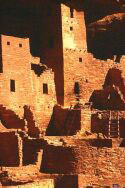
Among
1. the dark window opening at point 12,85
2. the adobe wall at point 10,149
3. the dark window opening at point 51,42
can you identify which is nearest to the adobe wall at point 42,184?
the adobe wall at point 10,149

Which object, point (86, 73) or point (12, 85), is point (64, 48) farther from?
point (12, 85)

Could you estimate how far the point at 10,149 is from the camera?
29734 mm

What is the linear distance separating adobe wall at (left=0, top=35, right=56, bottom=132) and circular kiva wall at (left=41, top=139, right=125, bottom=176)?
296cm

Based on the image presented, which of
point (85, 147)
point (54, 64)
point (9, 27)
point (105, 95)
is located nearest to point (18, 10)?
point (9, 27)

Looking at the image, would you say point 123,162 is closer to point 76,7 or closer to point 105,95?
point 105,95

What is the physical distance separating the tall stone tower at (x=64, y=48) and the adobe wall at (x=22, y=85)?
1.66 metres

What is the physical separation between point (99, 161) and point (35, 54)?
871 cm

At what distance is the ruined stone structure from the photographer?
29.5m

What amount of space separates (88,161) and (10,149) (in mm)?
3114

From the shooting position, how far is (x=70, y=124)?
33750 millimetres

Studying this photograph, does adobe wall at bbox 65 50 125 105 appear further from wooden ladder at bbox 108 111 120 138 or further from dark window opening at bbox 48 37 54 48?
wooden ladder at bbox 108 111 120 138

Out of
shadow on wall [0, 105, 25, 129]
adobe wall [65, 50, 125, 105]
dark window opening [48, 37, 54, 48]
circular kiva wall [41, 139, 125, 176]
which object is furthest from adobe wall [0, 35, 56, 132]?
circular kiva wall [41, 139, 125, 176]

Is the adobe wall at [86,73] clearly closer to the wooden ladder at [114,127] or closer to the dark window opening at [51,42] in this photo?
the dark window opening at [51,42]

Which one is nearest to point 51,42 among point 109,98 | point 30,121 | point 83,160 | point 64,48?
point 64,48
